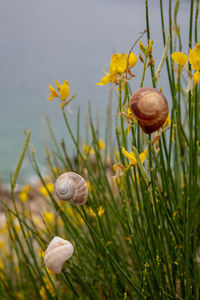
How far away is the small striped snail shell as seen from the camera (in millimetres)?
509

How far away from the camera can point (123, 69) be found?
1.87 ft

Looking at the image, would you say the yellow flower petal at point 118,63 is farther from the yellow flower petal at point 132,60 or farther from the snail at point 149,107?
the snail at point 149,107

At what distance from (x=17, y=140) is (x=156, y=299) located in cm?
1012

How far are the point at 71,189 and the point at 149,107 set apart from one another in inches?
7.0

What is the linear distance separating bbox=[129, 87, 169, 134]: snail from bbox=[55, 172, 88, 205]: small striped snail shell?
0.15 m

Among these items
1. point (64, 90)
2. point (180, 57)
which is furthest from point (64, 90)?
point (180, 57)

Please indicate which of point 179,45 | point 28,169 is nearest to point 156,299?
point 179,45

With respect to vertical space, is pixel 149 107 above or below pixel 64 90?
below

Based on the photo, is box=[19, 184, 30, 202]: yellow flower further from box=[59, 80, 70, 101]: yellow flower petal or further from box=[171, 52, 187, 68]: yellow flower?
box=[171, 52, 187, 68]: yellow flower

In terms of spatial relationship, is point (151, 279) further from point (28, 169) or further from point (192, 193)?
point (28, 169)

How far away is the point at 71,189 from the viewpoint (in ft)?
1.67

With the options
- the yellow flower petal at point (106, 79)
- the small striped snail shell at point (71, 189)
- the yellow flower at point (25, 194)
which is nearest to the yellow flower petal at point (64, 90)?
the yellow flower petal at point (106, 79)

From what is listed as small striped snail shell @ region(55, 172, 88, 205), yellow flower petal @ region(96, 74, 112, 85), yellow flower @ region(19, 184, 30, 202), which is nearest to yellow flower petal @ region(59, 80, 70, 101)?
yellow flower petal @ region(96, 74, 112, 85)

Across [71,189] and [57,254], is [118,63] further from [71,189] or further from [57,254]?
[57,254]
